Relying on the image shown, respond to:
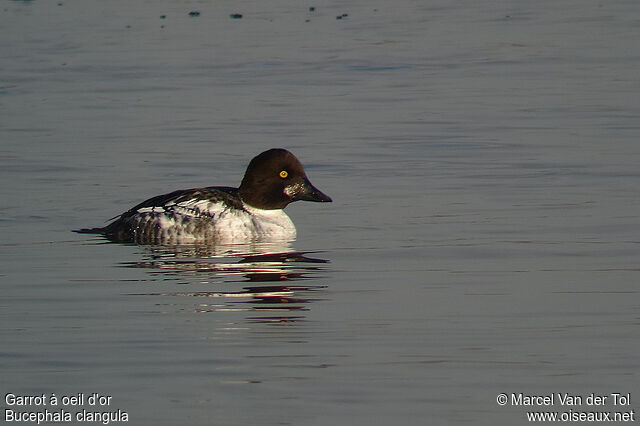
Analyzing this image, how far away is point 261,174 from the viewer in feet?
42.0

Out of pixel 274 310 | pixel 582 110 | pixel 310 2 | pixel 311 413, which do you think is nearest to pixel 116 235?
pixel 274 310

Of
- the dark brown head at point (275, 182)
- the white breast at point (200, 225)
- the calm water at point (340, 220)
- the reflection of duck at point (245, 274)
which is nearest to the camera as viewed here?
the calm water at point (340, 220)

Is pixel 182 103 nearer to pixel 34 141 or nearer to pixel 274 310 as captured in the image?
pixel 34 141

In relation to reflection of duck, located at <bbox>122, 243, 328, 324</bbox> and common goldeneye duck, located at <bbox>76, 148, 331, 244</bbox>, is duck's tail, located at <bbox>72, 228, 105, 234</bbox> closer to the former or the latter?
common goldeneye duck, located at <bbox>76, 148, 331, 244</bbox>

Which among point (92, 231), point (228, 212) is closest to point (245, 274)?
point (228, 212)

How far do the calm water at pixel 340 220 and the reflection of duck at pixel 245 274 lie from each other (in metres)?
0.04

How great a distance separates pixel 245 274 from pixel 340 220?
211 cm

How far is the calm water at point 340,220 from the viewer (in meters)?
7.48

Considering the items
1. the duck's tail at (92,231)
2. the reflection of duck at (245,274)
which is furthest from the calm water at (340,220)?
the duck's tail at (92,231)

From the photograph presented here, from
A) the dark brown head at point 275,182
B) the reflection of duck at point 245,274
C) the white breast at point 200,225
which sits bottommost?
the reflection of duck at point 245,274

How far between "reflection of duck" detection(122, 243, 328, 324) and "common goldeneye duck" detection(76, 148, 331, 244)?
226 mm

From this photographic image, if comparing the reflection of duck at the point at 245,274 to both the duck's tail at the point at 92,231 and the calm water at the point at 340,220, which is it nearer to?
the calm water at the point at 340,220

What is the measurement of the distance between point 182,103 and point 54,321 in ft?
34.7

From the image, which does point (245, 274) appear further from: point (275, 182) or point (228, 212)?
point (275, 182)
